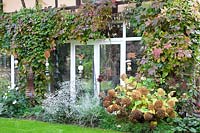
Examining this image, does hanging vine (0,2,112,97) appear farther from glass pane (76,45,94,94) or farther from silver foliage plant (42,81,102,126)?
silver foliage plant (42,81,102,126)

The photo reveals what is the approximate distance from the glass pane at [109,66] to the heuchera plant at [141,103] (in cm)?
168

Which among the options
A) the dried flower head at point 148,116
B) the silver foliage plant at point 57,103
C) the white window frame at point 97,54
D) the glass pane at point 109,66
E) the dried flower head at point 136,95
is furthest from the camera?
the glass pane at point 109,66

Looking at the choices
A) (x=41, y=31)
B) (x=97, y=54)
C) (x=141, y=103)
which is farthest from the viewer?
(x=41, y=31)

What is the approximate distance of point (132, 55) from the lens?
9.35 meters

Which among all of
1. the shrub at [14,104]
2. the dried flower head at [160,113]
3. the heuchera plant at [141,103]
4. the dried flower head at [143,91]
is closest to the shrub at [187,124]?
the heuchera plant at [141,103]

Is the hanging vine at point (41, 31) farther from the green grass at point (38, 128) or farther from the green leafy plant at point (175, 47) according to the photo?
the green grass at point (38, 128)

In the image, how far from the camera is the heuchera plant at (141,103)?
7.36 metres

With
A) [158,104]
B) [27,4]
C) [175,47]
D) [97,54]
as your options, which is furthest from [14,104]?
[175,47]

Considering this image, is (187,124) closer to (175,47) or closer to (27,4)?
(175,47)

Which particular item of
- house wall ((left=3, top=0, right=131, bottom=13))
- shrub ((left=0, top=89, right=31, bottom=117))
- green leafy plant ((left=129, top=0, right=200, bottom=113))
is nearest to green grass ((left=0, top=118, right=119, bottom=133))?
shrub ((left=0, top=89, right=31, bottom=117))

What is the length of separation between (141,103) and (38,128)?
91.6 inches

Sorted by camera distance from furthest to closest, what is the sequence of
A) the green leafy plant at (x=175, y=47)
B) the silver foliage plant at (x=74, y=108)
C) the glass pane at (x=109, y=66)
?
1. the glass pane at (x=109, y=66)
2. the silver foliage plant at (x=74, y=108)
3. the green leafy plant at (x=175, y=47)

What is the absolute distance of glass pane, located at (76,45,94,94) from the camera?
1012cm

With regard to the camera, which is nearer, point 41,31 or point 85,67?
point 85,67
